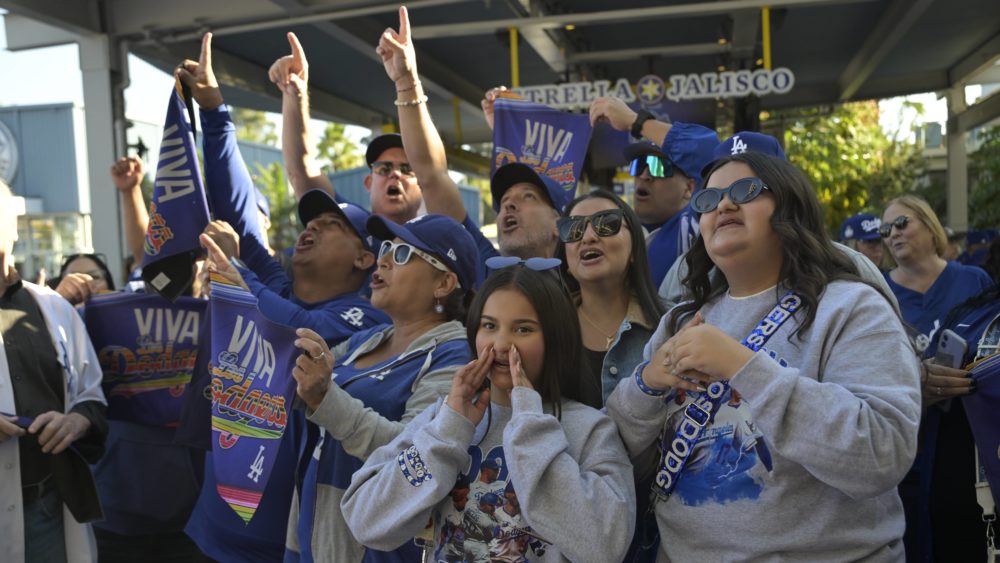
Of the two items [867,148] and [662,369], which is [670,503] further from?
[867,148]

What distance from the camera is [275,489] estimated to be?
3135 mm

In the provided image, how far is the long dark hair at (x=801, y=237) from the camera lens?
204 centimetres

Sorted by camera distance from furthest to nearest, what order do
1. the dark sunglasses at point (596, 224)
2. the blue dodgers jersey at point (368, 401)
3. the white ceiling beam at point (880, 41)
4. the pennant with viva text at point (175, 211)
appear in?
the white ceiling beam at point (880, 41) < the pennant with viva text at point (175, 211) < the dark sunglasses at point (596, 224) < the blue dodgers jersey at point (368, 401)

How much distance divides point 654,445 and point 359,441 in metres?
0.85

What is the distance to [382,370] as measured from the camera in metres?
2.86

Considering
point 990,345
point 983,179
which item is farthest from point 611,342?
point 983,179

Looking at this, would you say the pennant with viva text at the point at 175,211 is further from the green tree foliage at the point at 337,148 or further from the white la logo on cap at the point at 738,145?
the green tree foliage at the point at 337,148

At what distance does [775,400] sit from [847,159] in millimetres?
19392

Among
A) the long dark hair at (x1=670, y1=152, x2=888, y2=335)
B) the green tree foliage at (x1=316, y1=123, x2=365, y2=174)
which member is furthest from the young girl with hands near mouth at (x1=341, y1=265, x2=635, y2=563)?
the green tree foliage at (x1=316, y1=123, x2=365, y2=174)

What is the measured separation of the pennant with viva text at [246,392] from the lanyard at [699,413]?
1.21m

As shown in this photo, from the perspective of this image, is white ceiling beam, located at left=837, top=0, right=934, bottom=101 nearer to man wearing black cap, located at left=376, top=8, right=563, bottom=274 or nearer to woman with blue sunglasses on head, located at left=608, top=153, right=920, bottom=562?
man wearing black cap, located at left=376, top=8, right=563, bottom=274

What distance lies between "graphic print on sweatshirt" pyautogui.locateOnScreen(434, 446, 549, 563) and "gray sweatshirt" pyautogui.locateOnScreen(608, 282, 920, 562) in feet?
1.13

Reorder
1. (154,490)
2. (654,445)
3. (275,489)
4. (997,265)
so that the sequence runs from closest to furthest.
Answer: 1. (654,445)
2. (275,489)
3. (997,265)
4. (154,490)

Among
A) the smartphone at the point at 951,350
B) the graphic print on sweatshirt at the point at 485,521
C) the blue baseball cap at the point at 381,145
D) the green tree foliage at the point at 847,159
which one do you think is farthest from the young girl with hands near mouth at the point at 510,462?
the green tree foliage at the point at 847,159
